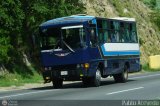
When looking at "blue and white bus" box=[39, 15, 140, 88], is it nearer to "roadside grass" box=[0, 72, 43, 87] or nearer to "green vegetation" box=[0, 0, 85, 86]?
"roadside grass" box=[0, 72, 43, 87]

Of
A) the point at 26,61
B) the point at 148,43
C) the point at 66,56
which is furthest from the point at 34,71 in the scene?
the point at 148,43

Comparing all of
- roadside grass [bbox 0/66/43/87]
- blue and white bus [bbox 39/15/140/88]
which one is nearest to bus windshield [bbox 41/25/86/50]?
blue and white bus [bbox 39/15/140/88]

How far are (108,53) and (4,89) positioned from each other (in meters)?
5.38

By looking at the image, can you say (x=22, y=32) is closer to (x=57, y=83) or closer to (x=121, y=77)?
(x=121, y=77)

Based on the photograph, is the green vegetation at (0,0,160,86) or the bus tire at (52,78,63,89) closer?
the bus tire at (52,78,63,89)

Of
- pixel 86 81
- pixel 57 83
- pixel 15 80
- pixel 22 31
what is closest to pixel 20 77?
pixel 15 80

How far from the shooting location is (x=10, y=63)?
3359cm

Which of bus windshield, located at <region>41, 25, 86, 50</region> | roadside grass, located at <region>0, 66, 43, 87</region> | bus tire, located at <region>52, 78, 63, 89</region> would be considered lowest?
roadside grass, located at <region>0, 66, 43, 87</region>

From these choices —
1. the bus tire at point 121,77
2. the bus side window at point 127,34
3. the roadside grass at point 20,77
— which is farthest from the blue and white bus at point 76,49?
the roadside grass at point 20,77

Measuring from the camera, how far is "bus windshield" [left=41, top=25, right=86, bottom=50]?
2609cm

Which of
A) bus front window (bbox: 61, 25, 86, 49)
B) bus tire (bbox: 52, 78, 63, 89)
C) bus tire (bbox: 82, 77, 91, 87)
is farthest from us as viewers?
bus tire (bbox: 52, 78, 63, 89)

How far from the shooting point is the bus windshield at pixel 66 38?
26094mm

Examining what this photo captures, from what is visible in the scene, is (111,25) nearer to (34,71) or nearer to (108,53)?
(108,53)

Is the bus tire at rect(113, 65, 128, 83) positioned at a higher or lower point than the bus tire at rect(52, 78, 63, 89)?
lower
